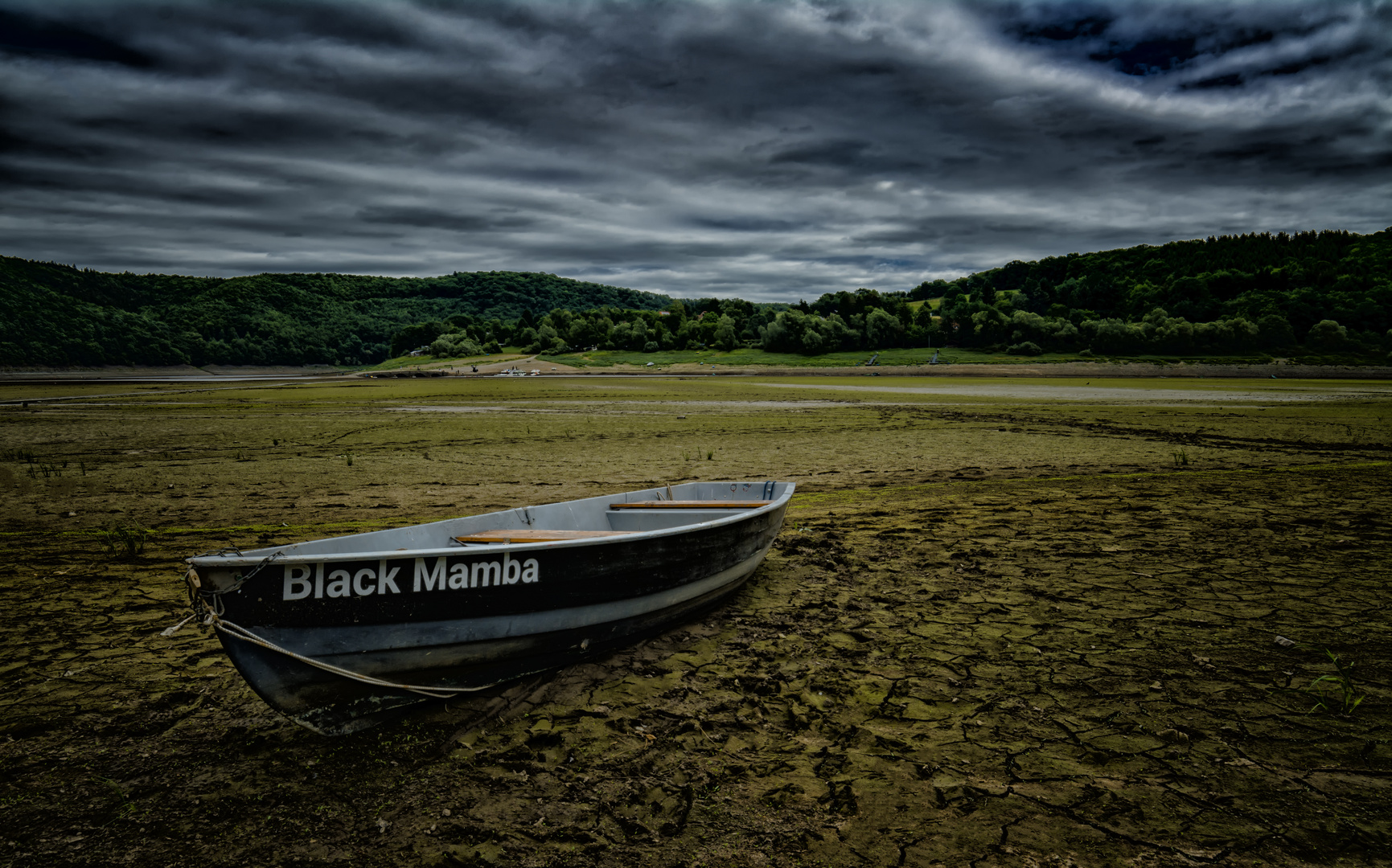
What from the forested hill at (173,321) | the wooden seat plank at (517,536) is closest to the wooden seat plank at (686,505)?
the wooden seat plank at (517,536)

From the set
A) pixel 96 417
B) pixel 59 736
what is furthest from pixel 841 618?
pixel 96 417

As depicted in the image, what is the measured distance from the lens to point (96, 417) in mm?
27500

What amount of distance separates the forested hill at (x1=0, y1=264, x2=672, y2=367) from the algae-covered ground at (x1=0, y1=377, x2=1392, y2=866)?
144m

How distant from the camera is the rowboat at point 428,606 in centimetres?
400

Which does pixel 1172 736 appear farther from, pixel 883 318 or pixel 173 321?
pixel 173 321

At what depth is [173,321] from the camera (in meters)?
153

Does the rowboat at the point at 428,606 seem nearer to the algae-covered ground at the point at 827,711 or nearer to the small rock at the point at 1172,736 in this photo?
the algae-covered ground at the point at 827,711

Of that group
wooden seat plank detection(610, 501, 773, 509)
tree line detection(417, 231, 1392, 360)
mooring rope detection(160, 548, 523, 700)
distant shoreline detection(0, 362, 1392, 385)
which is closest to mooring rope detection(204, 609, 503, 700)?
mooring rope detection(160, 548, 523, 700)

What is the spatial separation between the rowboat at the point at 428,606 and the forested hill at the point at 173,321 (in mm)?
149124

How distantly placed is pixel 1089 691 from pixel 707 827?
3.06 m

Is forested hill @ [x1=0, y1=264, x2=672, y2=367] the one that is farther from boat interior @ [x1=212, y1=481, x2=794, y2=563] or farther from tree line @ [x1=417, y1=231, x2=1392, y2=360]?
boat interior @ [x1=212, y1=481, x2=794, y2=563]

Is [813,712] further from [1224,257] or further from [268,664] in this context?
[1224,257]

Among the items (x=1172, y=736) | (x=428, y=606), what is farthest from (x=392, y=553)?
(x=1172, y=736)

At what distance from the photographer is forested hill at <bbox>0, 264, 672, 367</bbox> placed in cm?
11800
